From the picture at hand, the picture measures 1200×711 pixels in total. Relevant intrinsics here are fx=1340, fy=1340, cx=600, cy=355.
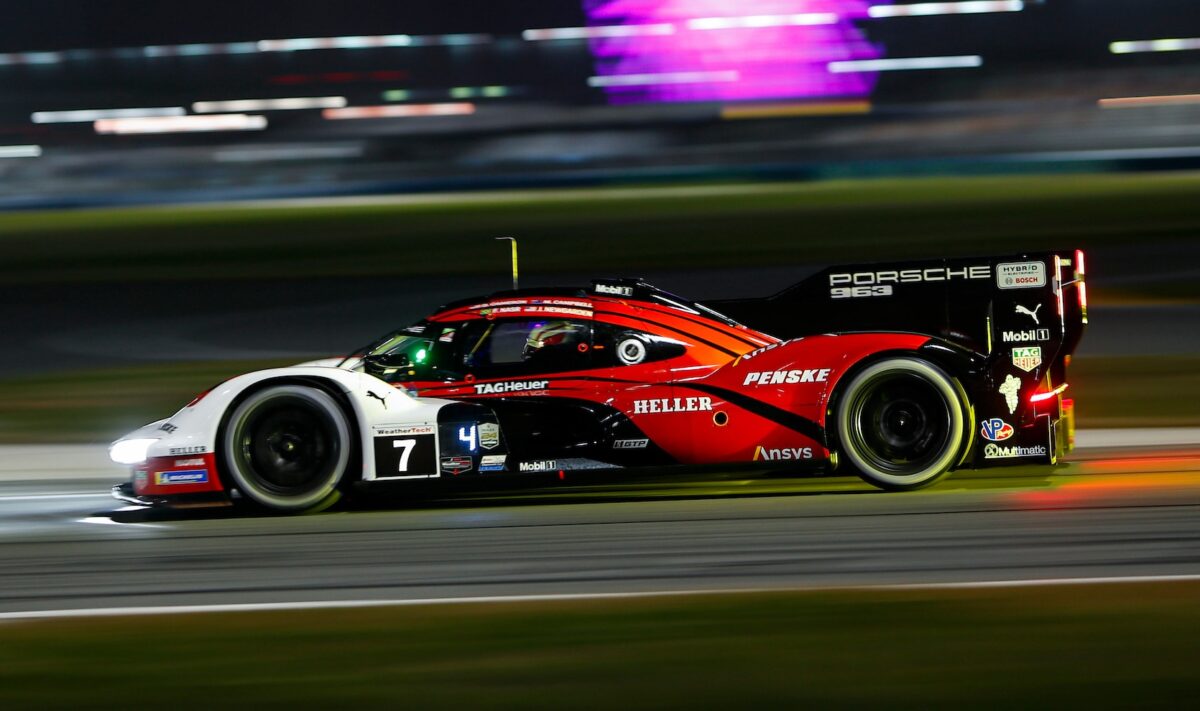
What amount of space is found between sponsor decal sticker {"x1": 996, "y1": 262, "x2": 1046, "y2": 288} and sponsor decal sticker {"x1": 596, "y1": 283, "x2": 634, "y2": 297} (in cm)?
216

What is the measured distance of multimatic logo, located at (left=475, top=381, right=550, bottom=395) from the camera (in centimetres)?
754

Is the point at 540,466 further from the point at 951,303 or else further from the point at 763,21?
the point at 763,21

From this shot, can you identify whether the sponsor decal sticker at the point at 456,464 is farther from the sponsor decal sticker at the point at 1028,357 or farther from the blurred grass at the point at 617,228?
the blurred grass at the point at 617,228

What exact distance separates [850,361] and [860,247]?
14.5 meters

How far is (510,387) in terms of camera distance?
24.8 ft

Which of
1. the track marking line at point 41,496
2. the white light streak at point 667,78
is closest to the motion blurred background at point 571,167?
the white light streak at point 667,78

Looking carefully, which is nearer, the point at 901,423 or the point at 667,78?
the point at 901,423

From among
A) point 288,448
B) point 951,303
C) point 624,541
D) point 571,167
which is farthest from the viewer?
point 571,167

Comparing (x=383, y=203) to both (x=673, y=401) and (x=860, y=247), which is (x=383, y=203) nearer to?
(x=860, y=247)

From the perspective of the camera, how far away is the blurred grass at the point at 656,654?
384 centimetres

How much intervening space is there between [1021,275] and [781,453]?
1.79m

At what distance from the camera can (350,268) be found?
2169cm

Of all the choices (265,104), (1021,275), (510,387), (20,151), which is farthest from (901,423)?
(20,151)

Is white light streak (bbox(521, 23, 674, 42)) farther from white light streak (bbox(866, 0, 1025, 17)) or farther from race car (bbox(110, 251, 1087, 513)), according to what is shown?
race car (bbox(110, 251, 1087, 513))
